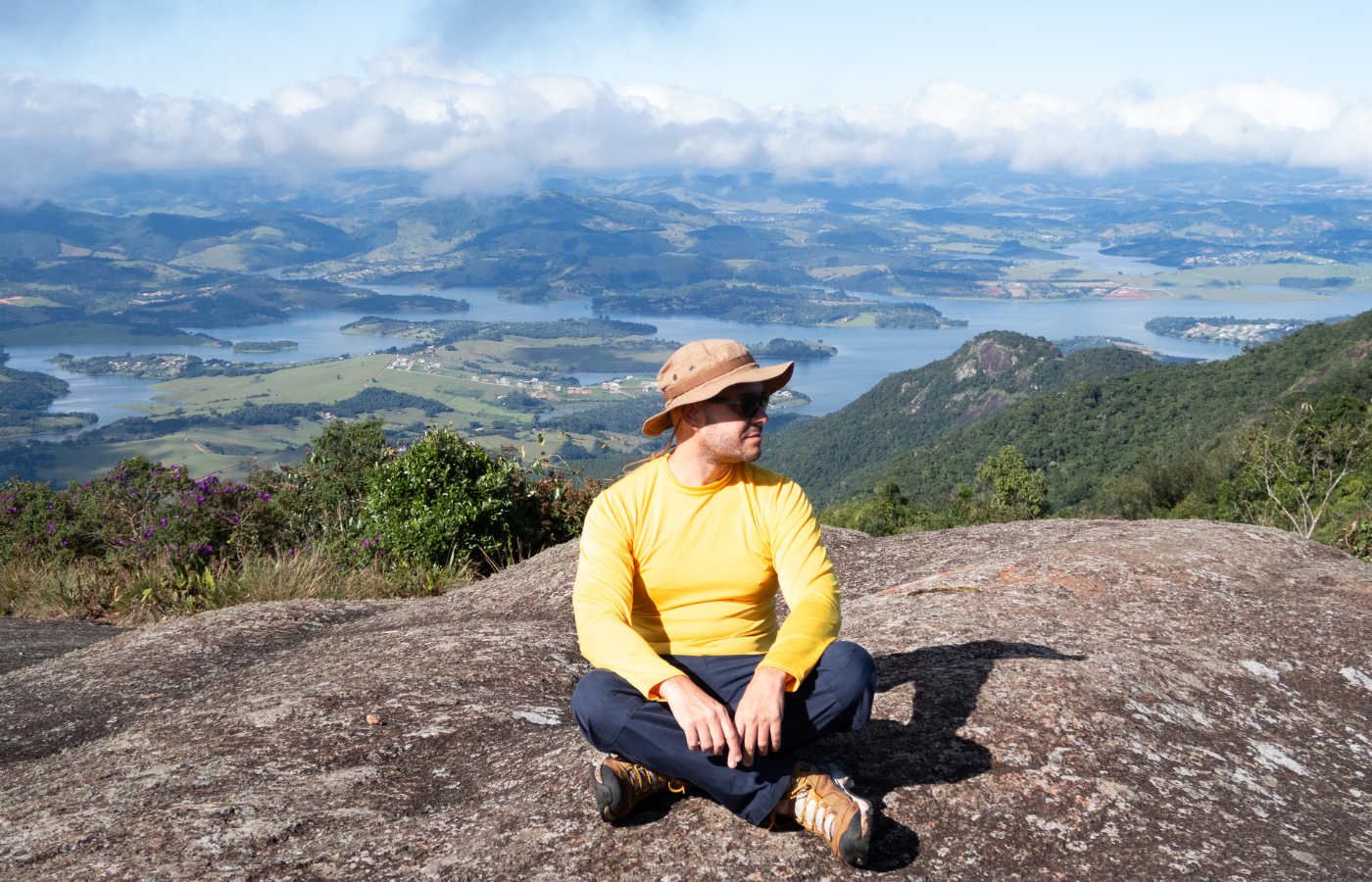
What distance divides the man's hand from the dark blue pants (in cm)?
14

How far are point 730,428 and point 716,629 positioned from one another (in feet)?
2.34

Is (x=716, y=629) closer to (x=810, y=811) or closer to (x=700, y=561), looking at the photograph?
(x=700, y=561)

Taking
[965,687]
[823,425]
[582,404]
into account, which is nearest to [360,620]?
[965,687]

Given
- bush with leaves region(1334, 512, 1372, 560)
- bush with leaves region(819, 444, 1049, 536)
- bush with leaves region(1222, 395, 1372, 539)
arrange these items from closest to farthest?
bush with leaves region(1334, 512, 1372, 560) < bush with leaves region(1222, 395, 1372, 539) < bush with leaves region(819, 444, 1049, 536)

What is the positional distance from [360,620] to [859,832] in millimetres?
4634

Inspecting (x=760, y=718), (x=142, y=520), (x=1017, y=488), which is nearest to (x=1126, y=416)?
(x=1017, y=488)

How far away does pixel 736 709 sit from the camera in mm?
2562

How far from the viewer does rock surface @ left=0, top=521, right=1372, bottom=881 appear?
2.59m

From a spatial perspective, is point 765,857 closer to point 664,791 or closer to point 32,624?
A: point 664,791

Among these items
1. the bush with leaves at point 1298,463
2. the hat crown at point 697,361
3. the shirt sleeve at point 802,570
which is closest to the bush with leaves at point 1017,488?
the bush with leaves at point 1298,463

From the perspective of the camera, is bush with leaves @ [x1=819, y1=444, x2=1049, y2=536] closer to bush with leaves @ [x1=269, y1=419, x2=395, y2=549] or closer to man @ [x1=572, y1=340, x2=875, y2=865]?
bush with leaves @ [x1=269, y1=419, x2=395, y2=549]

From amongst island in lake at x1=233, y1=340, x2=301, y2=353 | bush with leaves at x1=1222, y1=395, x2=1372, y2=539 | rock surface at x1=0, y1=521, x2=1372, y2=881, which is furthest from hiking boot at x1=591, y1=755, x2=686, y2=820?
island in lake at x1=233, y1=340, x2=301, y2=353

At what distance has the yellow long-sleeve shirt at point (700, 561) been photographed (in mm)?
2779

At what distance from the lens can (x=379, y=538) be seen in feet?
26.2
